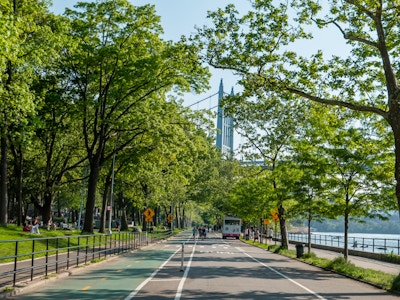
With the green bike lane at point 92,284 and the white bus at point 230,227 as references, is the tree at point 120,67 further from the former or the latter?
the white bus at point 230,227

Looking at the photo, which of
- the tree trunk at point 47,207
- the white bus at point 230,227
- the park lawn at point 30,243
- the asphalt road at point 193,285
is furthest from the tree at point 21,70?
the white bus at point 230,227

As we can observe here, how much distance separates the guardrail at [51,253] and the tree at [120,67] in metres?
7.51

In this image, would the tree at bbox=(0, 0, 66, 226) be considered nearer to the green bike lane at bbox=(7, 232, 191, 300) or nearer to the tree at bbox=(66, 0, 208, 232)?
the tree at bbox=(66, 0, 208, 232)

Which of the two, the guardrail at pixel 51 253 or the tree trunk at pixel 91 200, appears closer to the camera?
the guardrail at pixel 51 253

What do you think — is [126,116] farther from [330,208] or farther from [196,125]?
[330,208]

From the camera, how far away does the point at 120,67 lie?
3559cm

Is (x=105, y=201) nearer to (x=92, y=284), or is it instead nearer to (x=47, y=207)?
(x=47, y=207)

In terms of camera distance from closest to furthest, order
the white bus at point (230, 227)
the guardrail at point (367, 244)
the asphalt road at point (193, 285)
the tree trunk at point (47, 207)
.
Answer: the asphalt road at point (193, 285) < the guardrail at point (367, 244) < the tree trunk at point (47, 207) < the white bus at point (230, 227)

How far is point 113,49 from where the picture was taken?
33.8 metres

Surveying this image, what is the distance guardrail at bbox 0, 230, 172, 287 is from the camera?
46.5 ft

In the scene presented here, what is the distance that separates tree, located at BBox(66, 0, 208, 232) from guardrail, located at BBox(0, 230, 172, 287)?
751 cm

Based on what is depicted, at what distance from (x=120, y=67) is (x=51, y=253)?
66.3 ft

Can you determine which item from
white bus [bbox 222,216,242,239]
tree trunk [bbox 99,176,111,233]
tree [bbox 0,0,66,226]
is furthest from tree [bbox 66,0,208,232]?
white bus [bbox 222,216,242,239]

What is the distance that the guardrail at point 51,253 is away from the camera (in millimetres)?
14172
